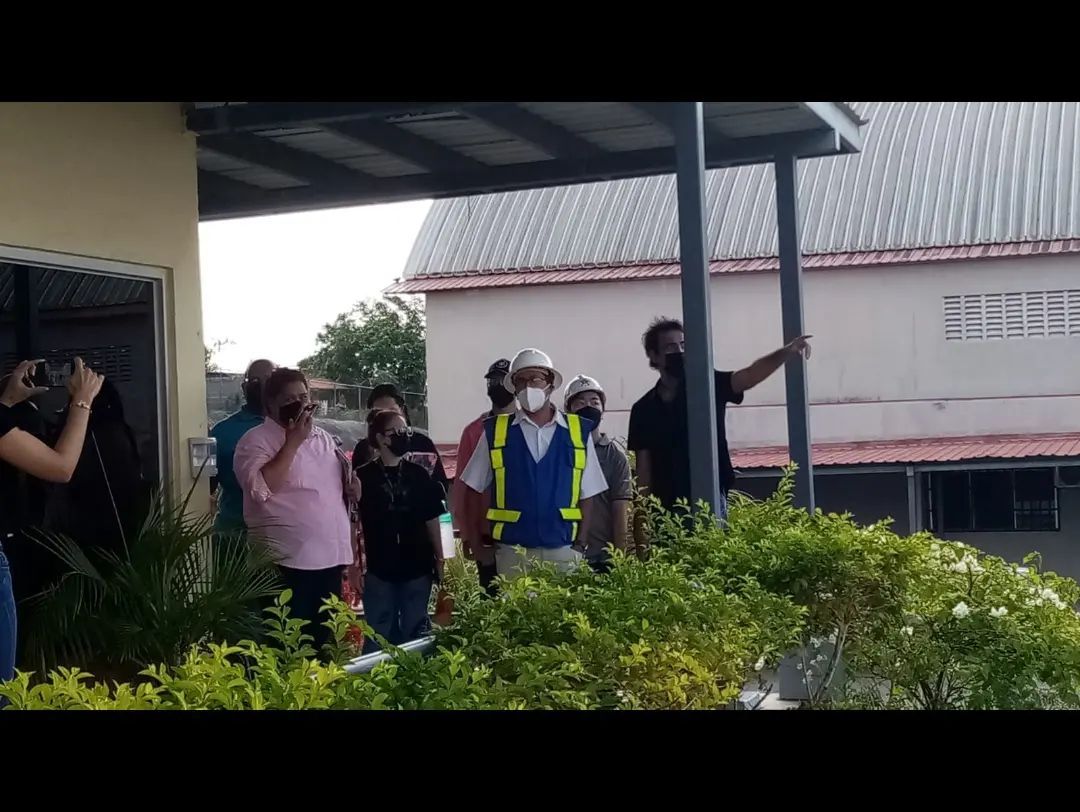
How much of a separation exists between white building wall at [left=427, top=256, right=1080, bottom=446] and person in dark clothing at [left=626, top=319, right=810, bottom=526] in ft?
38.0

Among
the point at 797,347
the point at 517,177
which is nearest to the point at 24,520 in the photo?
the point at 797,347

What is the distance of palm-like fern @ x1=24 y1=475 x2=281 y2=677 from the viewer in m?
4.63

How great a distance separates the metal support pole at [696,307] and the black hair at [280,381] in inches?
74.8

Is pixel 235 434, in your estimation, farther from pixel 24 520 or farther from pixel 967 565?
pixel 967 565

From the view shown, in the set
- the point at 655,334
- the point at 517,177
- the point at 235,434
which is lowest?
the point at 235,434

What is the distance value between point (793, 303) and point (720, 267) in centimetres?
1049

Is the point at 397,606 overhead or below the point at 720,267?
below

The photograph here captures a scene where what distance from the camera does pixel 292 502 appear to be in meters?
5.28

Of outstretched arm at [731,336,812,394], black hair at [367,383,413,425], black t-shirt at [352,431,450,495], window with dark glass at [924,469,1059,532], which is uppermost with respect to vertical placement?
outstretched arm at [731,336,812,394]

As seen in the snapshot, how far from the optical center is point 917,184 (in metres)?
18.6

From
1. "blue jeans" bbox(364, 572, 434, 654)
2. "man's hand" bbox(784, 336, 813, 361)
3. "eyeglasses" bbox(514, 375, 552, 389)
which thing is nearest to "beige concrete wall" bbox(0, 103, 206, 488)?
"blue jeans" bbox(364, 572, 434, 654)

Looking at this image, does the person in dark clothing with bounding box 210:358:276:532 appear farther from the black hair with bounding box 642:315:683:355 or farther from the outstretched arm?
the outstretched arm
